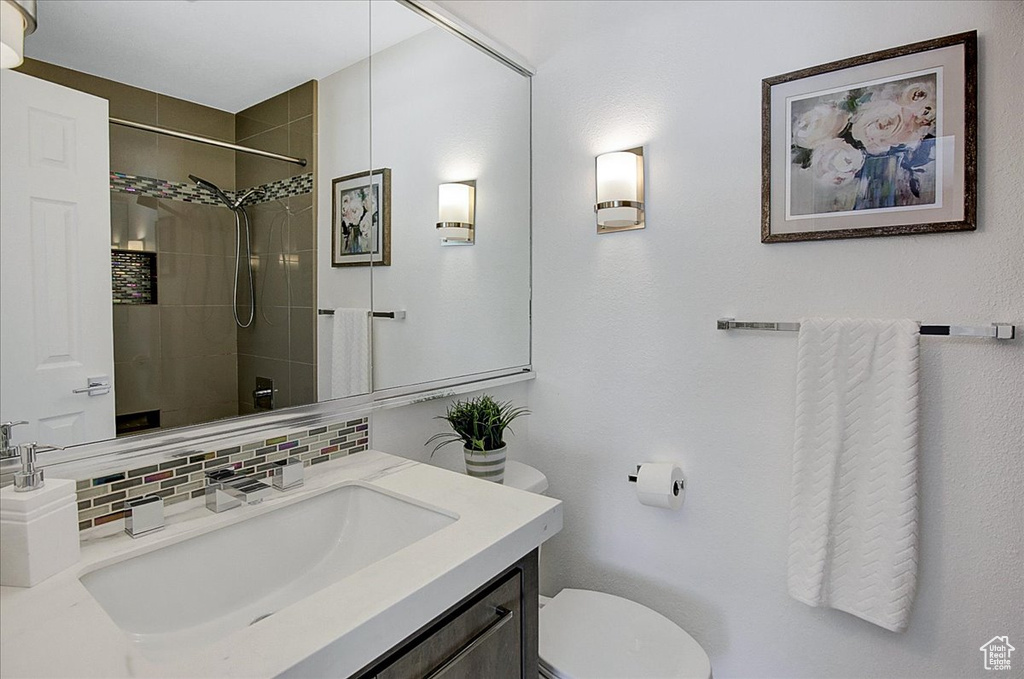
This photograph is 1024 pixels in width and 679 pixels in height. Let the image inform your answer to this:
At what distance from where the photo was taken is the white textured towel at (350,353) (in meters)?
1.27

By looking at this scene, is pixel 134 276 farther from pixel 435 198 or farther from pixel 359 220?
pixel 435 198

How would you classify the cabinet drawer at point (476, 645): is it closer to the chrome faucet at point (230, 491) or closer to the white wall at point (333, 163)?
the chrome faucet at point (230, 491)

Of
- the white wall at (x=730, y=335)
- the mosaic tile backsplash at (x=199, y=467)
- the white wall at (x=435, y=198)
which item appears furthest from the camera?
the white wall at (x=435, y=198)

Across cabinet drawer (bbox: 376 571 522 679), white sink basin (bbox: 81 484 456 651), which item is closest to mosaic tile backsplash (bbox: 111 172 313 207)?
white sink basin (bbox: 81 484 456 651)

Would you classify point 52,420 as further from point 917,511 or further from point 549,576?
point 917,511

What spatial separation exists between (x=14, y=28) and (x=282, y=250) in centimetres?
50

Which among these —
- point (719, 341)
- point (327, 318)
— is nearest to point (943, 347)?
point (719, 341)

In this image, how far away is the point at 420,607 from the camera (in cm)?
79

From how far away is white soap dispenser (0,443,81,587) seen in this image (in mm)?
751

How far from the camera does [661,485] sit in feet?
5.04

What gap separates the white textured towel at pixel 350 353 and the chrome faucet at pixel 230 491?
259 mm

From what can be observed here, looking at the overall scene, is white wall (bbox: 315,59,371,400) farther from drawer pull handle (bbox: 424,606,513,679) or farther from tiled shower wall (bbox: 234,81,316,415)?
drawer pull handle (bbox: 424,606,513,679)

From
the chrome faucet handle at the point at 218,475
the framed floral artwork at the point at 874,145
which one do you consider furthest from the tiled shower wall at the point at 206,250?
the framed floral artwork at the point at 874,145

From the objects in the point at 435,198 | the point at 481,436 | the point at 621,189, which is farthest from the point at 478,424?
the point at 621,189
